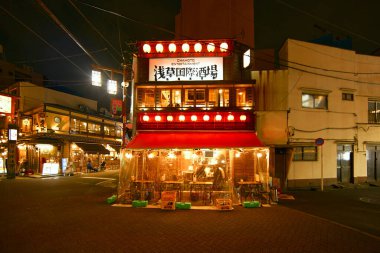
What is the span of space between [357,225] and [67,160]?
3092 cm

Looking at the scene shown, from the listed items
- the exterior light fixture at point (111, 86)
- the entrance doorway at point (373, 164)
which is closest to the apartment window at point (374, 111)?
the entrance doorway at point (373, 164)

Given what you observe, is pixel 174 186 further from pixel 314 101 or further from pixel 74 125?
pixel 74 125

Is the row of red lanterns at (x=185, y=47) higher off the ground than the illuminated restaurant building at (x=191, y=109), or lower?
higher

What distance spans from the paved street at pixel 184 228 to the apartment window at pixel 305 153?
5108mm

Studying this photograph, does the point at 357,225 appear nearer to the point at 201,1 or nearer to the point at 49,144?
the point at 201,1

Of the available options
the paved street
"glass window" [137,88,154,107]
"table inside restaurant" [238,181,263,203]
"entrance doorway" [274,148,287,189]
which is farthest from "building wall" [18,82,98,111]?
"entrance doorway" [274,148,287,189]

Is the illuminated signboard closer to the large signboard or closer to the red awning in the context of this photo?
the red awning

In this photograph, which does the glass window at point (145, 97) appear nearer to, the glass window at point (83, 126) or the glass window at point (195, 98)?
the glass window at point (195, 98)

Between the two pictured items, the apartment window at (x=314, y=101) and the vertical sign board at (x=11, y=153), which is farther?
the vertical sign board at (x=11, y=153)

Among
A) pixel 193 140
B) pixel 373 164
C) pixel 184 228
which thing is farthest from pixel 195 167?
pixel 373 164

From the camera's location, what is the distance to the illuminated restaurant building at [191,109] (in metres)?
17.2

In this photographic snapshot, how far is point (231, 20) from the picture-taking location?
87.0 feet

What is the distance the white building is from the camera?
19.3 meters

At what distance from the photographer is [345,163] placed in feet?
69.5
